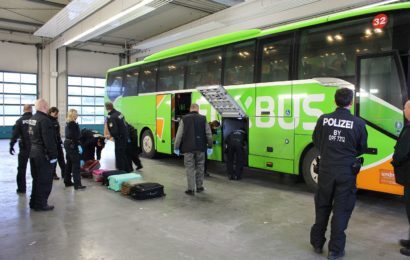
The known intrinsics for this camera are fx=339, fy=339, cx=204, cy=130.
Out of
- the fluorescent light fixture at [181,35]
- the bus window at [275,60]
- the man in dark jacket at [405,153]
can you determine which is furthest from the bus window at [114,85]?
the man in dark jacket at [405,153]

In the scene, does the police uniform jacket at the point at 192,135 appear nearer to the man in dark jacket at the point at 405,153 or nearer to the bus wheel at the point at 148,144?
the man in dark jacket at the point at 405,153

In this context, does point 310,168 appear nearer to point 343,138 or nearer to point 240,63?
point 240,63

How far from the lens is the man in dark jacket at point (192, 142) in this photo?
6055mm

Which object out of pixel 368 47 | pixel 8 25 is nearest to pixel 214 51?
pixel 368 47

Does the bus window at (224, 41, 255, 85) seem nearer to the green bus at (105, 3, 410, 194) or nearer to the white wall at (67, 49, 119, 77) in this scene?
the green bus at (105, 3, 410, 194)

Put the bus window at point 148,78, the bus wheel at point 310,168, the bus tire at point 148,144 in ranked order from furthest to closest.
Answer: the bus tire at point 148,144
the bus window at point 148,78
the bus wheel at point 310,168

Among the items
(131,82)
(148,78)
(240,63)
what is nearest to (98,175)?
(240,63)

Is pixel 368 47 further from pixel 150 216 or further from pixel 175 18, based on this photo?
pixel 175 18

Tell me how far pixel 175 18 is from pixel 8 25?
8.53 meters

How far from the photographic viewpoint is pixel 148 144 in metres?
10.7

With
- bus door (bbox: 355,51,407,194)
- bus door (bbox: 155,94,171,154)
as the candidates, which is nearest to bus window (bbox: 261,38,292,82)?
bus door (bbox: 355,51,407,194)

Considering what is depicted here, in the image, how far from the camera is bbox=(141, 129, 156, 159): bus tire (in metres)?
10.5

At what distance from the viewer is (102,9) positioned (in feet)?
39.9

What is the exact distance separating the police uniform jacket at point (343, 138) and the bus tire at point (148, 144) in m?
7.53
